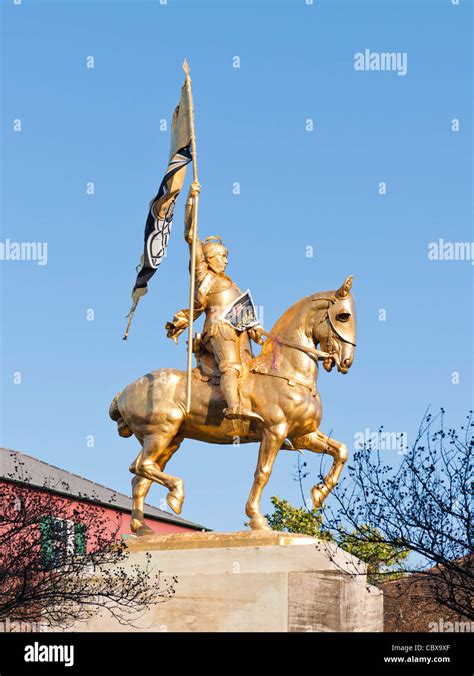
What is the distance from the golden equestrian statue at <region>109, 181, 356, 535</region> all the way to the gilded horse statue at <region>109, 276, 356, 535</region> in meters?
0.01

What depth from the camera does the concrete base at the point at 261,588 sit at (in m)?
14.6

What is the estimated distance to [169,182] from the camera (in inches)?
682

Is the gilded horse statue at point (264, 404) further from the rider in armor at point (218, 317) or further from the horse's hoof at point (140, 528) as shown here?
the rider in armor at point (218, 317)

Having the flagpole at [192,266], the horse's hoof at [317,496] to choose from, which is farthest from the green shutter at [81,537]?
the horse's hoof at [317,496]

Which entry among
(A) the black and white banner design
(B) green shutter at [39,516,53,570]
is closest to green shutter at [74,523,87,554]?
(B) green shutter at [39,516,53,570]

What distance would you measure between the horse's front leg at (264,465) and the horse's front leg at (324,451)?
575 millimetres

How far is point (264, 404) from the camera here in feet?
52.0

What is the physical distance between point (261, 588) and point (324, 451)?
248cm

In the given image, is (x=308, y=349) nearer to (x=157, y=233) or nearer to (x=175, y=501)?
(x=175, y=501)

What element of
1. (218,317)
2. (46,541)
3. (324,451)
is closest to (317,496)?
(324,451)
